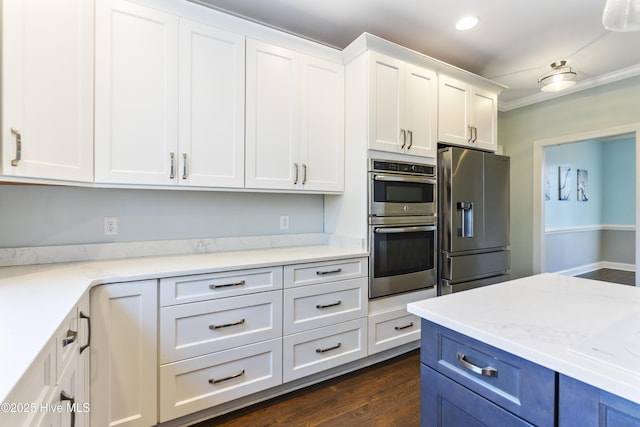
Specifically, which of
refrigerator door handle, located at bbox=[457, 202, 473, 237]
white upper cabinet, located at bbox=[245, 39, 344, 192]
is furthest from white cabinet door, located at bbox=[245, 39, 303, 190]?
refrigerator door handle, located at bbox=[457, 202, 473, 237]

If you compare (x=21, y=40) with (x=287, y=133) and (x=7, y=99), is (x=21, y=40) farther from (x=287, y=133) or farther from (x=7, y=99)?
(x=287, y=133)

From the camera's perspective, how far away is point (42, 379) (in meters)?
0.81

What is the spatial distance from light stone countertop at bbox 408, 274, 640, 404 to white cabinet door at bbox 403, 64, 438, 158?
1.49 meters

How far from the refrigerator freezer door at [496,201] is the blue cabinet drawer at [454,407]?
2.19m

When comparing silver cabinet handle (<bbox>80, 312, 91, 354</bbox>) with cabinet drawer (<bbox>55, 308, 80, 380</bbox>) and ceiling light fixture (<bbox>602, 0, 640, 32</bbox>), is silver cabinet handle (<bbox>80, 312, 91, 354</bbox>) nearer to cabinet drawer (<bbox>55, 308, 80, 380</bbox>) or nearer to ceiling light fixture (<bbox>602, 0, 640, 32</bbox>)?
cabinet drawer (<bbox>55, 308, 80, 380</bbox>)

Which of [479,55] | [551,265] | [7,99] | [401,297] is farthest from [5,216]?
[551,265]

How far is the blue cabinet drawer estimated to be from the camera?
87cm

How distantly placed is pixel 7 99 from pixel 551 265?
6.00 meters

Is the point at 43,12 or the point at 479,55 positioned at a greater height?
the point at 479,55

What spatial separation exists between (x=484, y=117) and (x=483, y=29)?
0.84m

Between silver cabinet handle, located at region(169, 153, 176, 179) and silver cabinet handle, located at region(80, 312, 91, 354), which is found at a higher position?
silver cabinet handle, located at region(169, 153, 176, 179)

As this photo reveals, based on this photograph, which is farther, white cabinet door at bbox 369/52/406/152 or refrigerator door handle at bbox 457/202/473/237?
refrigerator door handle at bbox 457/202/473/237

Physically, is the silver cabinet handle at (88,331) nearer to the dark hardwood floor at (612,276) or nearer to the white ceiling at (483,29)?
the white ceiling at (483,29)

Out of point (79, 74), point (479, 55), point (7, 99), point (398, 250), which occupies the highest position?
point (479, 55)
